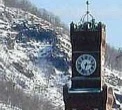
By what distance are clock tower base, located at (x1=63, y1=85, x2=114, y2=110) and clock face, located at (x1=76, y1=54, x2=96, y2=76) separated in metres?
0.97

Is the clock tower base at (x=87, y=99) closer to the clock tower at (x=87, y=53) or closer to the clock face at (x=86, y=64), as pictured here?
the clock tower at (x=87, y=53)

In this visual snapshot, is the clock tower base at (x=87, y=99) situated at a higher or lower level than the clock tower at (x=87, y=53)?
lower

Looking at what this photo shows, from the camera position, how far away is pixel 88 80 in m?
44.6

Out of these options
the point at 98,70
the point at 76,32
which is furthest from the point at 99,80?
the point at 76,32

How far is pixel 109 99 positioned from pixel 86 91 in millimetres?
1384

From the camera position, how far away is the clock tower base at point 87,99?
1741 inches

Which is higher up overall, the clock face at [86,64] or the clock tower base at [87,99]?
the clock face at [86,64]

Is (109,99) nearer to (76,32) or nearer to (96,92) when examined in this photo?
(96,92)

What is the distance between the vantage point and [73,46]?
45.8 metres

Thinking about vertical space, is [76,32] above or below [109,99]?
above

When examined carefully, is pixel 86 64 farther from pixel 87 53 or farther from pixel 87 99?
pixel 87 99

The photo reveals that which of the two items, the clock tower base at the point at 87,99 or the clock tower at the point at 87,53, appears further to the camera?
the clock tower at the point at 87,53

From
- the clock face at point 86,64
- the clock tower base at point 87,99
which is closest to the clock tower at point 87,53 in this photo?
the clock face at point 86,64

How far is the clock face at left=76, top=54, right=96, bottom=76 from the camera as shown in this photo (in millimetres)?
44625
